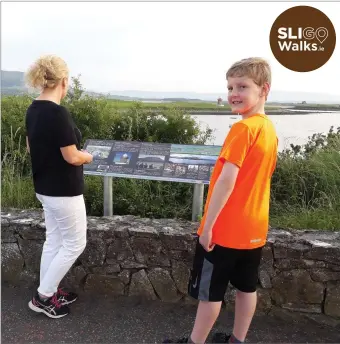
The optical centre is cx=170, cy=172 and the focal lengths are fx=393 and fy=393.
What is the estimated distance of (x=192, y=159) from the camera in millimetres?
3619

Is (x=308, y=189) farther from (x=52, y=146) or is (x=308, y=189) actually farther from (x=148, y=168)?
(x=52, y=146)

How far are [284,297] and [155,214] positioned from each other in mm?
1706

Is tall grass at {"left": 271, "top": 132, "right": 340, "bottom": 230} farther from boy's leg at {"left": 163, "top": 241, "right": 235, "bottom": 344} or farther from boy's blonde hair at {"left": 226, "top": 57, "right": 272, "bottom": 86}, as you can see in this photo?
boy's blonde hair at {"left": 226, "top": 57, "right": 272, "bottom": 86}

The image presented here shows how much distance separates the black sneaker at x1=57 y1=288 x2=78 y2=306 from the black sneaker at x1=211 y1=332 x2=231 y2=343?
1196 mm

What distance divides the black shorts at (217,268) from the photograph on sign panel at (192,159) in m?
1.35

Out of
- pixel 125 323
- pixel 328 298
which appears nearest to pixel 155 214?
pixel 125 323

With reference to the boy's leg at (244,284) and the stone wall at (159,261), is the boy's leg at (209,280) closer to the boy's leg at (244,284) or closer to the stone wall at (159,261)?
the boy's leg at (244,284)

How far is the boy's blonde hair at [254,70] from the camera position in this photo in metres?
2.15

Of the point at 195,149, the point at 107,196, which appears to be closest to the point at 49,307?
the point at 107,196

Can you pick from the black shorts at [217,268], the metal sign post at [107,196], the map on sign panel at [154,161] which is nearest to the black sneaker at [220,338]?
the black shorts at [217,268]

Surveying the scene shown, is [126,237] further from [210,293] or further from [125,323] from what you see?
[210,293]

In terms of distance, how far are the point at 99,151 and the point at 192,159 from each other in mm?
924

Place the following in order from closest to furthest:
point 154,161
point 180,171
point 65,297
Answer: point 65,297, point 180,171, point 154,161

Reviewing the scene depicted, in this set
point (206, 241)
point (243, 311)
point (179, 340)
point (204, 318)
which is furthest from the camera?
point (179, 340)
